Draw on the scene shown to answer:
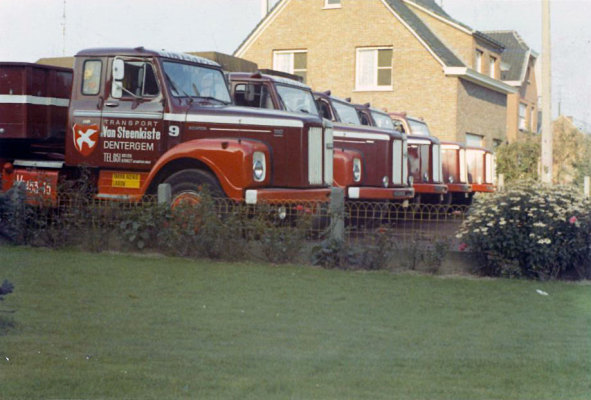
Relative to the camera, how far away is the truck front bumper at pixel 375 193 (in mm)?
14898

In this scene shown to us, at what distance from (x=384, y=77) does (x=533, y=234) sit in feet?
74.0

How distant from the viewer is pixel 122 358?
5.92 m

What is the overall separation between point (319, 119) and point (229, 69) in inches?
147

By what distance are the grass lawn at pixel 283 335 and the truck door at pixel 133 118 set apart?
8.52 ft

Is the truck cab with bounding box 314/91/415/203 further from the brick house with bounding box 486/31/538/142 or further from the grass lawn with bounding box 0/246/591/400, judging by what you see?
the brick house with bounding box 486/31/538/142

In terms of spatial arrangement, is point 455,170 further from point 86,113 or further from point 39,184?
point 39,184

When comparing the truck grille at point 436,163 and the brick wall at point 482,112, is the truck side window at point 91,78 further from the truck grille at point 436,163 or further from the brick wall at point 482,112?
the brick wall at point 482,112

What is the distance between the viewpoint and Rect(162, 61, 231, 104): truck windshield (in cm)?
1270

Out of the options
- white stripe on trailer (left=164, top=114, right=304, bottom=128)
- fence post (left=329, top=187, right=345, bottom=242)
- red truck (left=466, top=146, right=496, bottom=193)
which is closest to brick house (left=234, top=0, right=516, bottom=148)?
red truck (left=466, top=146, right=496, bottom=193)

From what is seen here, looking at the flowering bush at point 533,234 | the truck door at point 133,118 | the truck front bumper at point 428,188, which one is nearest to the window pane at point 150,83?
the truck door at point 133,118

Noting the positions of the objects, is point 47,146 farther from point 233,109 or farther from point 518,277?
point 518,277

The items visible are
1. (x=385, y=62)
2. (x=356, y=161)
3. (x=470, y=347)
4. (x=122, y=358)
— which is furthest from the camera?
(x=385, y=62)

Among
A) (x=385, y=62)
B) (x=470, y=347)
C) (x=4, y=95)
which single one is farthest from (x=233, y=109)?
(x=385, y=62)

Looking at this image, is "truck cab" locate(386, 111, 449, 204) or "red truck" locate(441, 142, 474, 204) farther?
"red truck" locate(441, 142, 474, 204)
